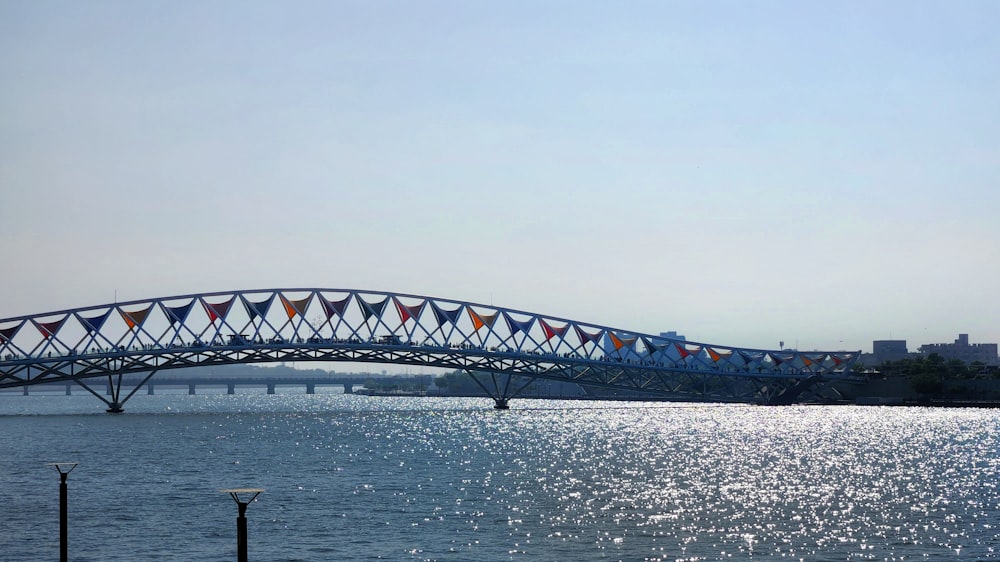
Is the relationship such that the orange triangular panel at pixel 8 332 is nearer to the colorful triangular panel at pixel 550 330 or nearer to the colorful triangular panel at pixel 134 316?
the colorful triangular panel at pixel 134 316

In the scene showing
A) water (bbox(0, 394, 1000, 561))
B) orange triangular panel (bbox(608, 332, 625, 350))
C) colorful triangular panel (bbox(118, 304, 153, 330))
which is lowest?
water (bbox(0, 394, 1000, 561))

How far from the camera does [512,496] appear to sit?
2402 inches

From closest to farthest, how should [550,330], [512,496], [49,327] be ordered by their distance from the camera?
[512,496]
[49,327]
[550,330]

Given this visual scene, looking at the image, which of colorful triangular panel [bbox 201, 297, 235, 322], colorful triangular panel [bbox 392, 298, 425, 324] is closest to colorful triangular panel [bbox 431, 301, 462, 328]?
colorful triangular panel [bbox 392, 298, 425, 324]

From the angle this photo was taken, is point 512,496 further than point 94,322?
No

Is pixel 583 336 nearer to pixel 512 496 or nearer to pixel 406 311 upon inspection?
pixel 406 311

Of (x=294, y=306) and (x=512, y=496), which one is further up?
(x=294, y=306)

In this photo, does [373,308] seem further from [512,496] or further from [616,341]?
[512,496]

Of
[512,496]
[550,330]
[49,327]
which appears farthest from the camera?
[550,330]

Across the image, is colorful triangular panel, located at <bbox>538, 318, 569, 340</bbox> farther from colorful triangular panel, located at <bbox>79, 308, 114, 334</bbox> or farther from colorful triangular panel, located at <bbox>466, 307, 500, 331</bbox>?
colorful triangular panel, located at <bbox>79, 308, 114, 334</bbox>

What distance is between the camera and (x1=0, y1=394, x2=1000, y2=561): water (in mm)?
44625

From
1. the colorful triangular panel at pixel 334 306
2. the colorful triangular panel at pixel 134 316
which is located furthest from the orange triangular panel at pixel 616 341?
the colorful triangular panel at pixel 134 316

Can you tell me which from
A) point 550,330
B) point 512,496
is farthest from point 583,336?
point 512,496

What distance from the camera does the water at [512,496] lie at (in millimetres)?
44625
